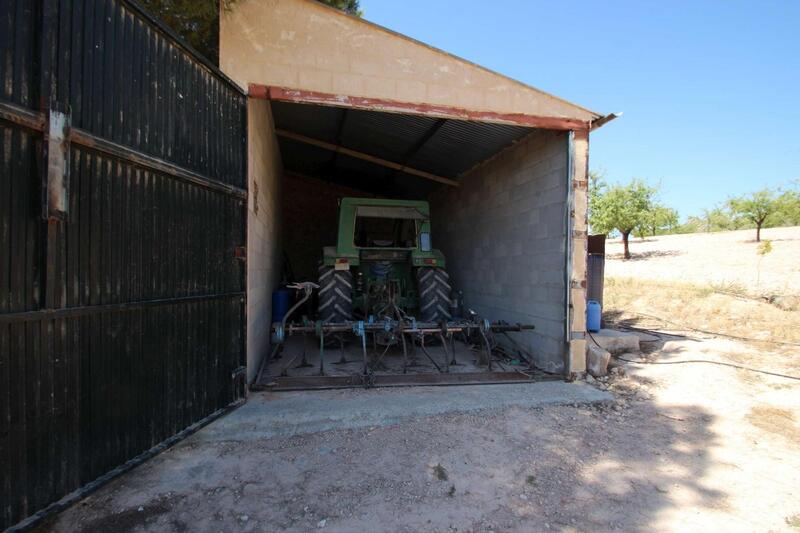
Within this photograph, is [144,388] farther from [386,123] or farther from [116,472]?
[386,123]

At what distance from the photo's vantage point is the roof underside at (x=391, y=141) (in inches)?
223

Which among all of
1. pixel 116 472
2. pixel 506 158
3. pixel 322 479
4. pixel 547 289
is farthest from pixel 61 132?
pixel 506 158

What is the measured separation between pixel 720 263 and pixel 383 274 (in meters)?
15.9

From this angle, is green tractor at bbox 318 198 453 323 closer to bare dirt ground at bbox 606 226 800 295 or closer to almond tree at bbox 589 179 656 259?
bare dirt ground at bbox 606 226 800 295

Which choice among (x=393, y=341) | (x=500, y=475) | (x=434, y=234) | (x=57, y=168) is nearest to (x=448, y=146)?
(x=434, y=234)

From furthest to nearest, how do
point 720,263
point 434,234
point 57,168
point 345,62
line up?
1. point 720,263
2. point 434,234
3. point 345,62
4. point 57,168

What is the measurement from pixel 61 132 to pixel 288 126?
5.13 m

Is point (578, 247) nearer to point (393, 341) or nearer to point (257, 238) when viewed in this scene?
point (393, 341)

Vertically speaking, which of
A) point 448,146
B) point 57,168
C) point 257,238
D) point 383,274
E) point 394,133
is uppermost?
point 394,133

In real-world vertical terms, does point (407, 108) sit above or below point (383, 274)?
above

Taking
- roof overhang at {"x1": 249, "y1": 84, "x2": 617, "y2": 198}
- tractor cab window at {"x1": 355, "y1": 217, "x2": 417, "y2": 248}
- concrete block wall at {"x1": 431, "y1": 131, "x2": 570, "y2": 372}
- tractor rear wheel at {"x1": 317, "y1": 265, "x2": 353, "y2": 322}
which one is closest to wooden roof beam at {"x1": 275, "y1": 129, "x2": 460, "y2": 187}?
roof overhang at {"x1": 249, "y1": 84, "x2": 617, "y2": 198}

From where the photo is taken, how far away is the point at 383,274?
21.4 feet

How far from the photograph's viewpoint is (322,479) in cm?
254

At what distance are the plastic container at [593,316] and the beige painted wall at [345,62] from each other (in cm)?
294
